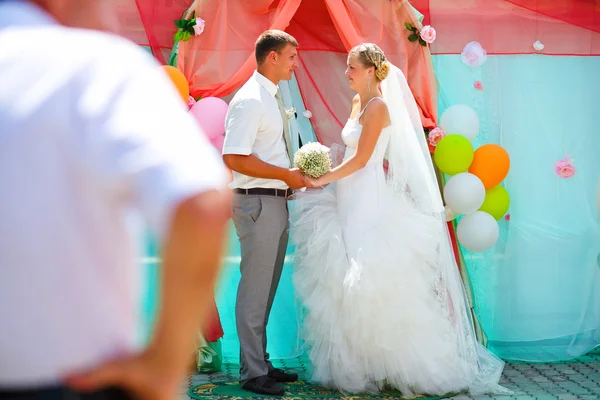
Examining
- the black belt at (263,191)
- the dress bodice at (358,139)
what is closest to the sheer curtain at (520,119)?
the dress bodice at (358,139)

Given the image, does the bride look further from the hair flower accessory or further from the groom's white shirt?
the hair flower accessory

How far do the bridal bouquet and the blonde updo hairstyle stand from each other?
1.97 ft

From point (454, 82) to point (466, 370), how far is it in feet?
6.78

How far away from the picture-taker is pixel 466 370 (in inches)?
193

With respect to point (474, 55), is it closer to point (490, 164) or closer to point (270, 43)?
point (490, 164)

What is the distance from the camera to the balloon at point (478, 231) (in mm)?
5422

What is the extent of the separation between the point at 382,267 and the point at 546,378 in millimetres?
1471

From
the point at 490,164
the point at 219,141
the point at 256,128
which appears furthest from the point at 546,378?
the point at 219,141

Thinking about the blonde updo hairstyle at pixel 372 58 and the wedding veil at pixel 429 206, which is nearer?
the wedding veil at pixel 429 206

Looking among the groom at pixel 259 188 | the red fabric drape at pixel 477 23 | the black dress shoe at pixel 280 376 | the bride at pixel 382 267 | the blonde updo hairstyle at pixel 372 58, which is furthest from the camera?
the red fabric drape at pixel 477 23

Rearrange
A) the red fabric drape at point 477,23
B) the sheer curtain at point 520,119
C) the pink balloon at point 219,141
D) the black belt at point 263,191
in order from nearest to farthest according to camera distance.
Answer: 1. the black belt at point 263,191
2. the pink balloon at point 219,141
3. the red fabric drape at point 477,23
4. the sheer curtain at point 520,119

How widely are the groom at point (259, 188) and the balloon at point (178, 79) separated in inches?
14.8

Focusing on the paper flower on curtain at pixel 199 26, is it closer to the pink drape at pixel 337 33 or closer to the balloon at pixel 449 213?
the pink drape at pixel 337 33

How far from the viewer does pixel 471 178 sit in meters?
5.38
